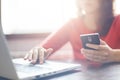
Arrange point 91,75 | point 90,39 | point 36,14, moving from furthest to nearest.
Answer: point 36,14 → point 90,39 → point 91,75

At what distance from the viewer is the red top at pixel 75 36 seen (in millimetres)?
1645

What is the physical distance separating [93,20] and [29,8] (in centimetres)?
60

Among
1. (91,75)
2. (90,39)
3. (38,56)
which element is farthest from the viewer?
(38,56)

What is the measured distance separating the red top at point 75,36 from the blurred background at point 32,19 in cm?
21

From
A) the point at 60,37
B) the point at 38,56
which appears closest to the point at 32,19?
the point at 60,37

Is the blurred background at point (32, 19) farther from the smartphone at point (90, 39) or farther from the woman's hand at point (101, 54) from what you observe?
the smartphone at point (90, 39)

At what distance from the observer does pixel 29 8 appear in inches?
82.4

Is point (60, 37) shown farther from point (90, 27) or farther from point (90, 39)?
point (90, 39)

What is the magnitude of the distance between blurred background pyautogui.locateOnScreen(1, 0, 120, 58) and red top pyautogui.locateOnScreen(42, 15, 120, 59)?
0.21 meters

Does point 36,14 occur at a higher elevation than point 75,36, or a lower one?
higher

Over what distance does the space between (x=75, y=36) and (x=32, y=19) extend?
486 mm

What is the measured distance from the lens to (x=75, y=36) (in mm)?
1765

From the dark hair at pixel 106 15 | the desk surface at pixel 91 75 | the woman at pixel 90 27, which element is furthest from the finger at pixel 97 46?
the dark hair at pixel 106 15

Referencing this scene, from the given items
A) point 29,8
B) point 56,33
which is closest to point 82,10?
point 56,33
